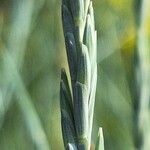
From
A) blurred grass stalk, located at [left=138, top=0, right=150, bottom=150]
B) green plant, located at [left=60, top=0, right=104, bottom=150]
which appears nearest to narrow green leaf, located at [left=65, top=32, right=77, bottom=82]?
green plant, located at [left=60, top=0, right=104, bottom=150]

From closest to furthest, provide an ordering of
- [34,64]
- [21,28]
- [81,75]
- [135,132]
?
[81,75], [135,132], [21,28], [34,64]

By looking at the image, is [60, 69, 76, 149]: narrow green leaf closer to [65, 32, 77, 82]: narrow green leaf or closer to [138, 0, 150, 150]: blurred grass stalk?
[65, 32, 77, 82]: narrow green leaf

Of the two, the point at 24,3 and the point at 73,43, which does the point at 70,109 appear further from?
the point at 24,3

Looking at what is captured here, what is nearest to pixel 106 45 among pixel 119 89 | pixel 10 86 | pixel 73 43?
pixel 119 89

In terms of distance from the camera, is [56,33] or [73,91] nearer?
[73,91]

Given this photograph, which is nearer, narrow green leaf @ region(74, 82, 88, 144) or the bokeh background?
narrow green leaf @ region(74, 82, 88, 144)

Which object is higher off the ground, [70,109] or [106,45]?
[70,109]

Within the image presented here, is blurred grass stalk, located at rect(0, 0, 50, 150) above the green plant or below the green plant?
below
